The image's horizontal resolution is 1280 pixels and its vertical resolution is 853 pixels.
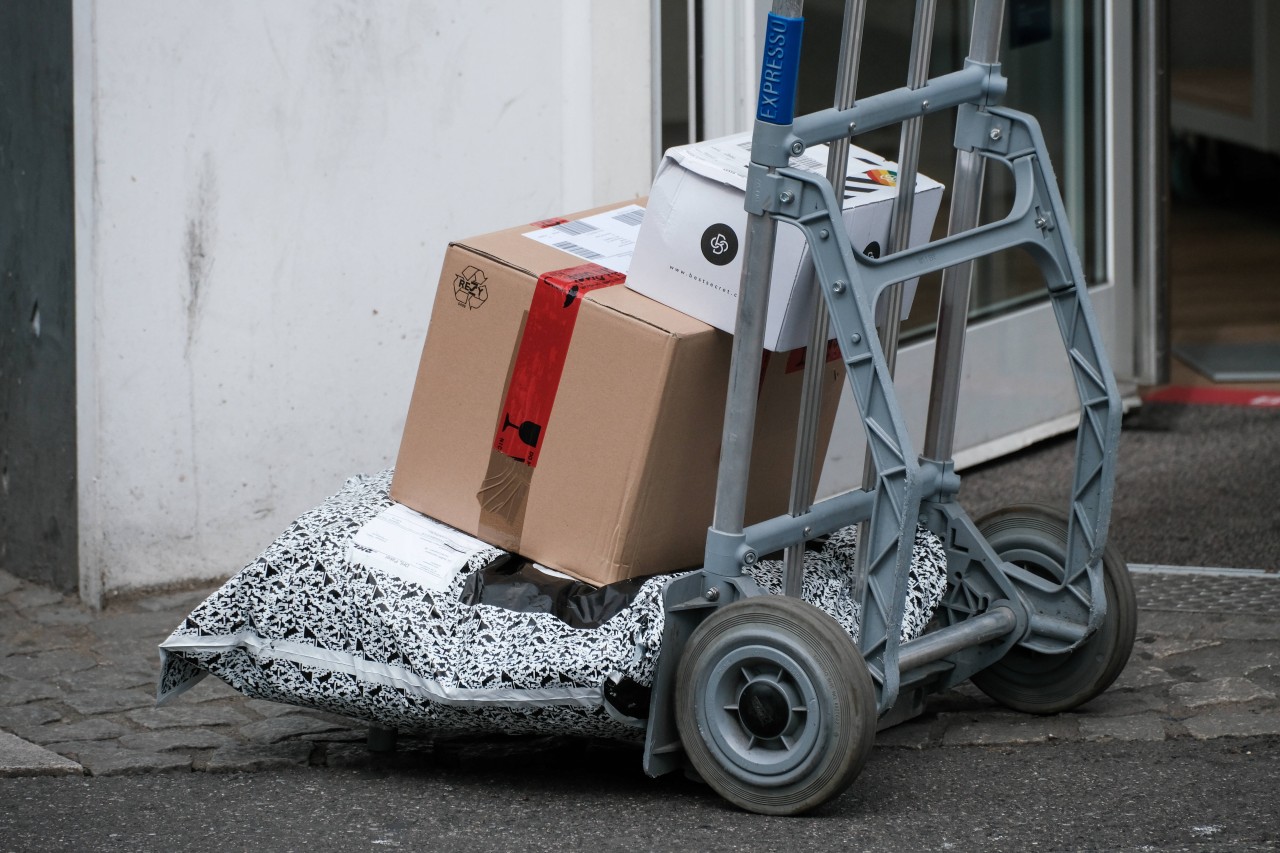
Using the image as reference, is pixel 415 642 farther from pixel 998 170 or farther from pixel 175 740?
pixel 998 170

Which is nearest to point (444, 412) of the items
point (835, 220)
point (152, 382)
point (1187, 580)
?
point (835, 220)

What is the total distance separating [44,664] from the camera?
3975 mm

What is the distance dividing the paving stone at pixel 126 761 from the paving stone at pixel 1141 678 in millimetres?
1898

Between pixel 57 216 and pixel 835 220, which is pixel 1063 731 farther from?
pixel 57 216

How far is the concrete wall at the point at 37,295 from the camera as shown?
423 centimetres

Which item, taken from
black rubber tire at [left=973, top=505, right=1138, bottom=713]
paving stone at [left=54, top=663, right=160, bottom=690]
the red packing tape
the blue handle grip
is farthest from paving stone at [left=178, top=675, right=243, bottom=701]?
the blue handle grip

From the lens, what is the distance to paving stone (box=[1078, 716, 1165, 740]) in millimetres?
3361

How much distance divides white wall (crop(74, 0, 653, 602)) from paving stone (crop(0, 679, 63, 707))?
493 mm

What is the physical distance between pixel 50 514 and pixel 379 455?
0.85 metres

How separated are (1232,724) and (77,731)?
230 cm

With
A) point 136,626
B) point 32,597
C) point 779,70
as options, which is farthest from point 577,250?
point 32,597

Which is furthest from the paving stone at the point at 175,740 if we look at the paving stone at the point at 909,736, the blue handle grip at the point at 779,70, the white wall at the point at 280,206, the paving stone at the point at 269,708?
the blue handle grip at the point at 779,70

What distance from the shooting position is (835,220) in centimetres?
286

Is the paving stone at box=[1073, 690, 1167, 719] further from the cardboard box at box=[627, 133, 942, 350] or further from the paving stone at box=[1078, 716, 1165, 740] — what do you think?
the cardboard box at box=[627, 133, 942, 350]
